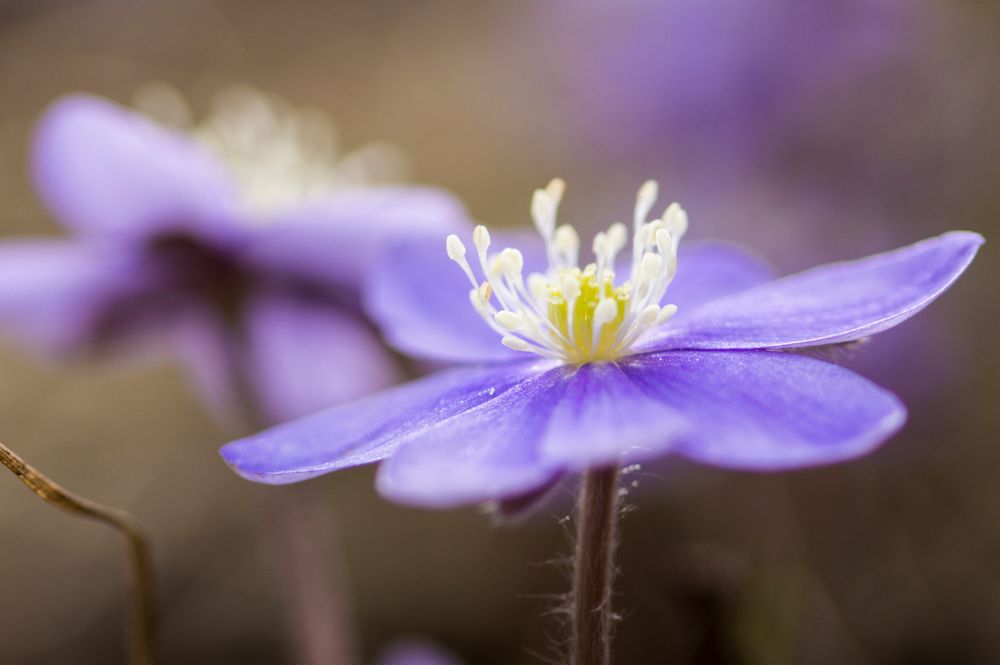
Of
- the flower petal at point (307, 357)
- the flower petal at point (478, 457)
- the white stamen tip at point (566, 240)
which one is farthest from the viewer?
the flower petal at point (307, 357)

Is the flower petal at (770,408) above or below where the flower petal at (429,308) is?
below

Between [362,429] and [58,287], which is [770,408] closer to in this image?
[362,429]

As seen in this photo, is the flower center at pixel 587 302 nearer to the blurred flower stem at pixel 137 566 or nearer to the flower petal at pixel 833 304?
the flower petal at pixel 833 304

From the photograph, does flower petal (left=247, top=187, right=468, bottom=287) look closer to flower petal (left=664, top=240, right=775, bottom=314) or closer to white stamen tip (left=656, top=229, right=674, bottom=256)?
flower petal (left=664, top=240, right=775, bottom=314)

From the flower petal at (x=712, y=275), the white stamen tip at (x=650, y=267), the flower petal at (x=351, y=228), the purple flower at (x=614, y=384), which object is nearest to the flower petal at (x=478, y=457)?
the purple flower at (x=614, y=384)

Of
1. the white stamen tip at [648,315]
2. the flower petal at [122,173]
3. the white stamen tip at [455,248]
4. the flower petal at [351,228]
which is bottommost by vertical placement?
the white stamen tip at [648,315]

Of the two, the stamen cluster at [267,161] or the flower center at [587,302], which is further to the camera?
the stamen cluster at [267,161]

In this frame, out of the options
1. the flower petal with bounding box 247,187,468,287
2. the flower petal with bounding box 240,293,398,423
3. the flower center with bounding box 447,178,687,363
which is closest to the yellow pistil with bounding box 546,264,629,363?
the flower center with bounding box 447,178,687,363

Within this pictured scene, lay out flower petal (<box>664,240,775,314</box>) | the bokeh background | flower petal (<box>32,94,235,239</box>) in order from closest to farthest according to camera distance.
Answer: flower petal (<box>664,240,775,314</box>) < flower petal (<box>32,94,235,239</box>) < the bokeh background

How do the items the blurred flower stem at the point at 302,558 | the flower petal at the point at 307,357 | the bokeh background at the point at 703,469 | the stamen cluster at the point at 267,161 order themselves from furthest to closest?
the bokeh background at the point at 703,469
the stamen cluster at the point at 267,161
the flower petal at the point at 307,357
the blurred flower stem at the point at 302,558
